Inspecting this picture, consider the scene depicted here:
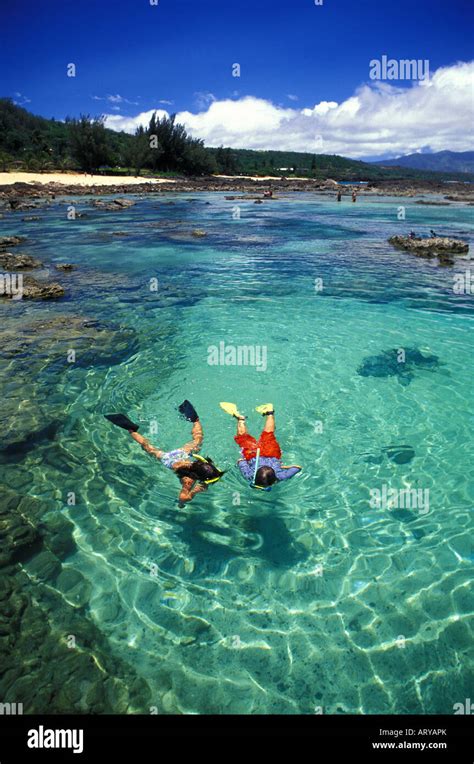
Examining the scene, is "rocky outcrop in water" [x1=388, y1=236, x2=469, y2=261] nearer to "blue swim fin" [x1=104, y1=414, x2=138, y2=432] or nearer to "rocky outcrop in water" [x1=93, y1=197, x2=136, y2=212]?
"blue swim fin" [x1=104, y1=414, x2=138, y2=432]

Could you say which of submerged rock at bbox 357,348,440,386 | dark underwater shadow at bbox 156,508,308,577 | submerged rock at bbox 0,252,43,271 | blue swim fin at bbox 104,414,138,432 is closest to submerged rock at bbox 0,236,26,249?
submerged rock at bbox 0,252,43,271

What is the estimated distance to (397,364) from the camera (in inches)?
461

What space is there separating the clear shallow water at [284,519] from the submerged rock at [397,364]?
0.24 m

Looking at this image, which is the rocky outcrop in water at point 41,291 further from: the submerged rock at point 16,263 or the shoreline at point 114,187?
the shoreline at point 114,187

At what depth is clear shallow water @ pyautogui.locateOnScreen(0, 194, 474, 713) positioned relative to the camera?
4.74 meters

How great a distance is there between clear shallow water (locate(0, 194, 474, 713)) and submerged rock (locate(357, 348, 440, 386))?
0.24m

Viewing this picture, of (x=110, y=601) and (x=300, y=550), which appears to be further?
(x=300, y=550)

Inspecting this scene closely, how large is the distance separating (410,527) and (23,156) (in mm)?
103768

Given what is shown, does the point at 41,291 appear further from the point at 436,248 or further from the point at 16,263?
the point at 436,248

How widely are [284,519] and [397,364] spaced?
6969 mm
